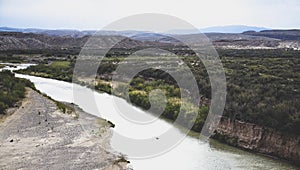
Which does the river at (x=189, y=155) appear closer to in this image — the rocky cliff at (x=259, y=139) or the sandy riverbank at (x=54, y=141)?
the rocky cliff at (x=259, y=139)

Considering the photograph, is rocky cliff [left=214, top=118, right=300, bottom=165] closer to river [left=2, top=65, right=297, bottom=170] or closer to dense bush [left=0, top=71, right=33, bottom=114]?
river [left=2, top=65, right=297, bottom=170]

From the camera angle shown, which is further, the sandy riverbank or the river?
the river

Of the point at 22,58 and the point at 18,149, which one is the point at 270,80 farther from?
the point at 22,58

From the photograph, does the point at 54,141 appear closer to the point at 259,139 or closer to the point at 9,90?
the point at 259,139

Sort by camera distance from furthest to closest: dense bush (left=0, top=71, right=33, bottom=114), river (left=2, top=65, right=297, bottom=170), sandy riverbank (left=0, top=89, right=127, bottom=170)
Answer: dense bush (left=0, top=71, right=33, bottom=114), river (left=2, top=65, right=297, bottom=170), sandy riverbank (left=0, top=89, right=127, bottom=170)

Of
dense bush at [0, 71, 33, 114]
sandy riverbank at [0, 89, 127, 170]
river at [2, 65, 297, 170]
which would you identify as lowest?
river at [2, 65, 297, 170]

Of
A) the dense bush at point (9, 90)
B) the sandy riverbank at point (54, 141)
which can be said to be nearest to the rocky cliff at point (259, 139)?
the sandy riverbank at point (54, 141)

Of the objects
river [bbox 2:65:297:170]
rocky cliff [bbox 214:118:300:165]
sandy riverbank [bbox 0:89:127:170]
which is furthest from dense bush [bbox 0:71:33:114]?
rocky cliff [bbox 214:118:300:165]
